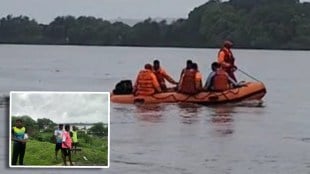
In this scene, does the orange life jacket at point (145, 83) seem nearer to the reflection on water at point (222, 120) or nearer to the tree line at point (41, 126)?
the reflection on water at point (222, 120)

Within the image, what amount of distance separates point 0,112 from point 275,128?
2.21 meters

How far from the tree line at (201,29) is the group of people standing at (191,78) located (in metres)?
0.17

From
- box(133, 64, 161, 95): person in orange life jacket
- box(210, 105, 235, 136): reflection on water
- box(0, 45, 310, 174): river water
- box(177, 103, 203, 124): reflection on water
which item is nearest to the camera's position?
box(0, 45, 310, 174): river water

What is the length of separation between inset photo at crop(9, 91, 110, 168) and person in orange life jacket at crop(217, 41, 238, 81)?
1236mm

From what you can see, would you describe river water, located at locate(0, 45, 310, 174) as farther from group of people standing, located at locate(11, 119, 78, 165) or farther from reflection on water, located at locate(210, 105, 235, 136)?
group of people standing, located at locate(11, 119, 78, 165)

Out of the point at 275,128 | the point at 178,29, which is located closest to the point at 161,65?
the point at 178,29

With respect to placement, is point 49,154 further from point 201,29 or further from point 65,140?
point 201,29

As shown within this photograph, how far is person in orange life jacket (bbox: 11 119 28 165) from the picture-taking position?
729 cm

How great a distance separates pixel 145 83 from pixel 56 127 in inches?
60.3

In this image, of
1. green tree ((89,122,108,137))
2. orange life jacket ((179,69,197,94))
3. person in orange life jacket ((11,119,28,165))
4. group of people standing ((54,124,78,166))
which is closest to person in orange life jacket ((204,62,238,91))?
orange life jacket ((179,69,197,94))

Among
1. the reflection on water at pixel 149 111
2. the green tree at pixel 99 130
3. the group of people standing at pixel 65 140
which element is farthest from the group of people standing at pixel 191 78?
the group of people standing at pixel 65 140

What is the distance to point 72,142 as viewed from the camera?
7328mm

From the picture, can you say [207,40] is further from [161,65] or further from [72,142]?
[72,142]

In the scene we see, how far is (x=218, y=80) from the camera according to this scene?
8977 mm
